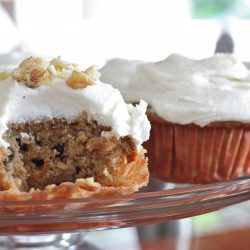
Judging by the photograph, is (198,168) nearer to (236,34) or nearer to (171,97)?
(171,97)

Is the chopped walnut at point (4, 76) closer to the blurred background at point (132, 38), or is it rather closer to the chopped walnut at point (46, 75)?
the chopped walnut at point (46, 75)

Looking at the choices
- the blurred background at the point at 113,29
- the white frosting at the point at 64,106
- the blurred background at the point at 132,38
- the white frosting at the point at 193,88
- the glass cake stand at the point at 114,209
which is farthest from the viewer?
the blurred background at the point at 113,29

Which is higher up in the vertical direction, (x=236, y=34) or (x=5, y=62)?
(x=5, y=62)

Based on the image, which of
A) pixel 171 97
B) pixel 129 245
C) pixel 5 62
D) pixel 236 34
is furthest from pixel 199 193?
pixel 236 34

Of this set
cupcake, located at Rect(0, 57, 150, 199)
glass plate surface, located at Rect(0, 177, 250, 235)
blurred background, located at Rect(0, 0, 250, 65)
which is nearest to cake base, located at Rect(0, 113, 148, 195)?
cupcake, located at Rect(0, 57, 150, 199)

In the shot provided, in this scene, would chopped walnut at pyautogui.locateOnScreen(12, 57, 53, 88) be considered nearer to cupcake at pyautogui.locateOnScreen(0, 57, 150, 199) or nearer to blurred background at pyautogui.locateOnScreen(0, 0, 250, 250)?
cupcake at pyautogui.locateOnScreen(0, 57, 150, 199)

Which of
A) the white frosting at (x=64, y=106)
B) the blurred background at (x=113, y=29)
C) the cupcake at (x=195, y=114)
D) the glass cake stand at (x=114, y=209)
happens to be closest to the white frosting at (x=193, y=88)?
the cupcake at (x=195, y=114)
